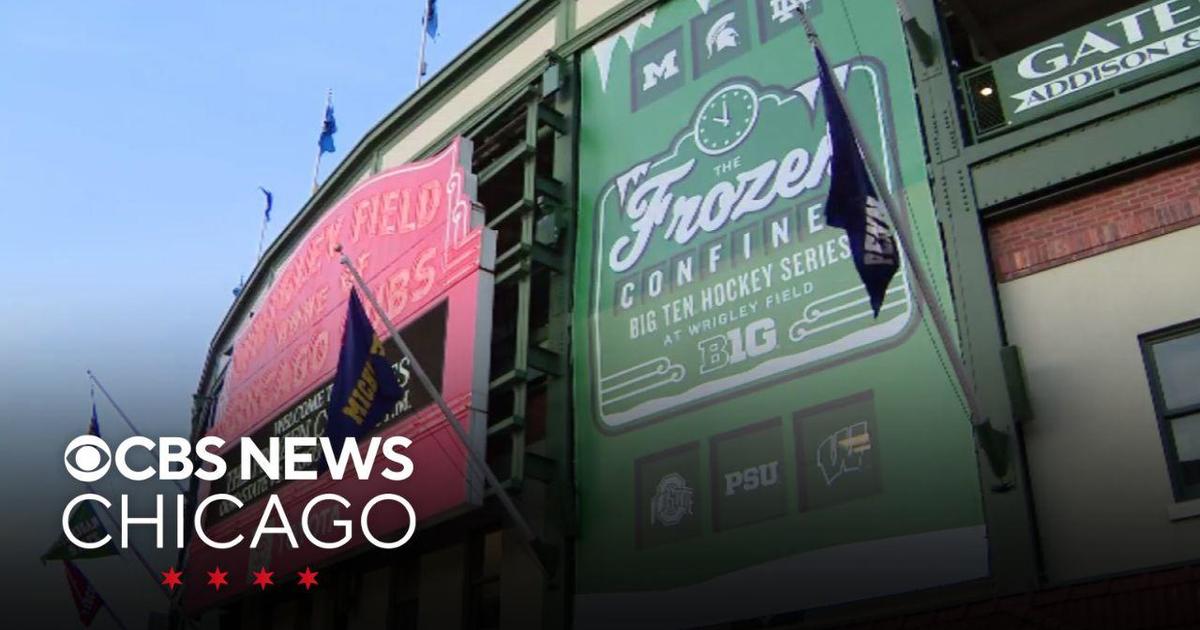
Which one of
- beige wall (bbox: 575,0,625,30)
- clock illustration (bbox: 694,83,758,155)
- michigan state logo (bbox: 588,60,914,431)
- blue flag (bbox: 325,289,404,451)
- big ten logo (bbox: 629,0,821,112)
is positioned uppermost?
beige wall (bbox: 575,0,625,30)

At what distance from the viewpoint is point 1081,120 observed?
12953 millimetres

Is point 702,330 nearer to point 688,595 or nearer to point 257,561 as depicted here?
point 688,595

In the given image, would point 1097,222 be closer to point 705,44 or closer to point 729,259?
point 729,259

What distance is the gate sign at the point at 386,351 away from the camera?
697 inches

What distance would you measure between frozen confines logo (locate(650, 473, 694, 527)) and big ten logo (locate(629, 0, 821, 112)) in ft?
20.0

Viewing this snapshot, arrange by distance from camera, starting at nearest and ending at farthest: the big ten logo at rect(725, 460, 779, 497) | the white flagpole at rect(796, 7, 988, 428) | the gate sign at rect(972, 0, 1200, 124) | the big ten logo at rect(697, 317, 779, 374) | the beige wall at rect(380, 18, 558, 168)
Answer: the white flagpole at rect(796, 7, 988, 428), the gate sign at rect(972, 0, 1200, 124), the big ten logo at rect(725, 460, 779, 497), the big ten logo at rect(697, 317, 779, 374), the beige wall at rect(380, 18, 558, 168)

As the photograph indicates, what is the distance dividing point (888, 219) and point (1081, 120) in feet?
8.05

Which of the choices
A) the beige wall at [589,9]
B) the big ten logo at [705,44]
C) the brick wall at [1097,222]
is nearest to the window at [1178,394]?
the brick wall at [1097,222]

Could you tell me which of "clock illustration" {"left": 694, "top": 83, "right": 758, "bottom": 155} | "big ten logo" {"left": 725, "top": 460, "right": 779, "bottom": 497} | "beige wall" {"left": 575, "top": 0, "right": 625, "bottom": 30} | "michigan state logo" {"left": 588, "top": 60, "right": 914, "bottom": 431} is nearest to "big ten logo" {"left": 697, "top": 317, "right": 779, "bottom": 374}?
"michigan state logo" {"left": 588, "top": 60, "right": 914, "bottom": 431}

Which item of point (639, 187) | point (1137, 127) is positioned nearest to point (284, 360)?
point (639, 187)

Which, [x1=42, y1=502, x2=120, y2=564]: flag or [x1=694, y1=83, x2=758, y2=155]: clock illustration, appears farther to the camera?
[x1=42, y1=502, x2=120, y2=564]: flag

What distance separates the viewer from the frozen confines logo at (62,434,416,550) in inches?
728

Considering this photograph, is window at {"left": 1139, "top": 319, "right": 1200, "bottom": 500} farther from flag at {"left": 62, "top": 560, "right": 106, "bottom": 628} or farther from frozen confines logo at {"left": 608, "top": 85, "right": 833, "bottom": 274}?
flag at {"left": 62, "top": 560, "right": 106, "bottom": 628}

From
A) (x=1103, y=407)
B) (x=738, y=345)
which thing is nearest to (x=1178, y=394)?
(x=1103, y=407)
